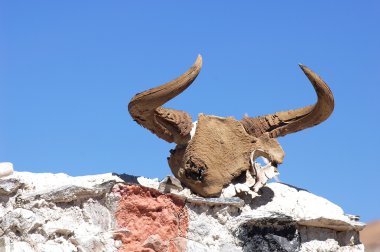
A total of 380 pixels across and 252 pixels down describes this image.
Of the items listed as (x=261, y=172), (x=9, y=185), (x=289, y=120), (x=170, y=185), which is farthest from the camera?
(x=289, y=120)

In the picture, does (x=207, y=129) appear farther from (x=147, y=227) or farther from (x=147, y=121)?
(x=147, y=227)

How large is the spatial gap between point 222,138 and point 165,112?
61 cm

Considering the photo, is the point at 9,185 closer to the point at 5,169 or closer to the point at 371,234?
the point at 5,169

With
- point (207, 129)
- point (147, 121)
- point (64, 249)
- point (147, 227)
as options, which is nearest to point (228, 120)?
point (207, 129)

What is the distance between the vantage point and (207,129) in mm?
8719

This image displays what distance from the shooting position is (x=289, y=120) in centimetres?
904

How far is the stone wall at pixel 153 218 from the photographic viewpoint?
7484 millimetres

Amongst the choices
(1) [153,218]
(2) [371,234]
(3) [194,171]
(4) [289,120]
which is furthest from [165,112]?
(2) [371,234]

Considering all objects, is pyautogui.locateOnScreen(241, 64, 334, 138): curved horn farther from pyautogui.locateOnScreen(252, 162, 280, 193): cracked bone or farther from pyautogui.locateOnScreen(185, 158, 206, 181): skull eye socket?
pyautogui.locateOnScreen(185, 158, 206, 181): skull eye socket

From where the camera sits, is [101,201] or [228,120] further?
[228,120]

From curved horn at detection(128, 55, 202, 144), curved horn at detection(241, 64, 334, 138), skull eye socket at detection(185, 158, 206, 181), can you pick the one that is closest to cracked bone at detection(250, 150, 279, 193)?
curved horn at detection(241, 64, 334, 138)

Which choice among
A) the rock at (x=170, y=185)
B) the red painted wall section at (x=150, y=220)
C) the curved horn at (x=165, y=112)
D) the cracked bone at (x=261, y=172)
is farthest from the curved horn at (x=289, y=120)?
the red painted wall section at (x=150, y=220)

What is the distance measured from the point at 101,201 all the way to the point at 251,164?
1566 millimetres

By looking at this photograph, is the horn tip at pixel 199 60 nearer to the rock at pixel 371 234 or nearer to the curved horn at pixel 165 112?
the curved horn at pixel 165 112
